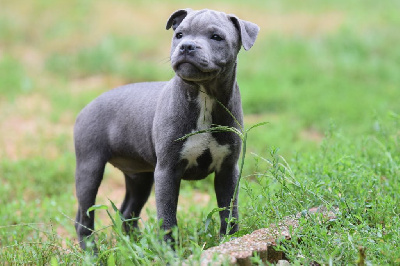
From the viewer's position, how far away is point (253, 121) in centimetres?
908

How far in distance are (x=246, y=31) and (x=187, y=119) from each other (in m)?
0.75

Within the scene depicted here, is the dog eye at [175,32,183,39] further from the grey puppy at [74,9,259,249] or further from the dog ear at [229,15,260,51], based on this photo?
the dog ear at [229,15,260,51]

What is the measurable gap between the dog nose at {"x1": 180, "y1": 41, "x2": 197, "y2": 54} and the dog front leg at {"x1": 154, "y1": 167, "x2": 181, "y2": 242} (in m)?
0.88

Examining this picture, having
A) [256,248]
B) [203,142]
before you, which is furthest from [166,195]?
[256,248]

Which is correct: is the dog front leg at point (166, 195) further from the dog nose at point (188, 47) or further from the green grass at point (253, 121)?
the dog nose at point (188, 47)

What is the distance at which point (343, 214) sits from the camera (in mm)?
4090

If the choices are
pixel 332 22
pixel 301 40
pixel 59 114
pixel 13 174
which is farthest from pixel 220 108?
pixel 332 22

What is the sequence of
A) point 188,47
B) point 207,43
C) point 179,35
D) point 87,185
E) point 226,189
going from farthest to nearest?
point 87,185 < point 226,189 < point 179,35 < point 207,43 < point 188,47

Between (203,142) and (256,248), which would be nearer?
(256,248)

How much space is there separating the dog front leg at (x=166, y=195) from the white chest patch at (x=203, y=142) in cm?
17

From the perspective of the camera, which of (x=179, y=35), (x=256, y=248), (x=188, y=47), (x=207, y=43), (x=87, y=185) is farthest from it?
(x=87, y=185)

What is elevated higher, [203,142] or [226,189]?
[203,142]

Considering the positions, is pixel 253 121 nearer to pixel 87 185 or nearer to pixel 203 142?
pixel 87 185

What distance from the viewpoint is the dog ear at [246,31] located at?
4223mm
